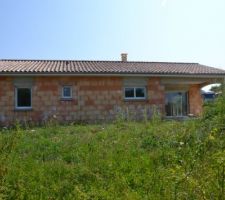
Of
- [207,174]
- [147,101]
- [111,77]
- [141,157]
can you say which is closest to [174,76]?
[147,101]

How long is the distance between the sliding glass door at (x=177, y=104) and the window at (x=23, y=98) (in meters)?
8.60

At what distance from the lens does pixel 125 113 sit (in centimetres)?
2211

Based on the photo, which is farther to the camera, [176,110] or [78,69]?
[176,110]

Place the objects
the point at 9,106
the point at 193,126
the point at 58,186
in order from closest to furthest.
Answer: the point at 58,186
the point at 193,126
the point at 9,106

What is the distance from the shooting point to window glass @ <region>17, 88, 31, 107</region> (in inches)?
842

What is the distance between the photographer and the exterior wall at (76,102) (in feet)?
69.0

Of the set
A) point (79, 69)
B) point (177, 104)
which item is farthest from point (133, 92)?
point (177, 104)

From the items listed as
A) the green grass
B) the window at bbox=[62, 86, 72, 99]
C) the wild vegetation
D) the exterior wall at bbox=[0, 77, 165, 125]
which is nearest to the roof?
the exterior wall at bbox=[0, 77, 165, 125]

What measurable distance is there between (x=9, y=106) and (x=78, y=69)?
4.18 m

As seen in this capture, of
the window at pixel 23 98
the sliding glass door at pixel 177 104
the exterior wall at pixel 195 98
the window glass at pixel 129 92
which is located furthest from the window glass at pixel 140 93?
the window at pixel 23 98

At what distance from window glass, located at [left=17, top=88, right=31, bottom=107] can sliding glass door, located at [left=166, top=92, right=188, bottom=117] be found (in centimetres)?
863

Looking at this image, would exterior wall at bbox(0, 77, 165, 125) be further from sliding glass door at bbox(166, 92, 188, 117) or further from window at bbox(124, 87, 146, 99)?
sliding glass door at bbox(166, 92, 188, 117)

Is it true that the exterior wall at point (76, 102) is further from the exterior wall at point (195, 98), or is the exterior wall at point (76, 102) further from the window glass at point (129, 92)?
the exterior wall at point (195, 98)

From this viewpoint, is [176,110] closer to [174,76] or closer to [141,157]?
[174,76]
